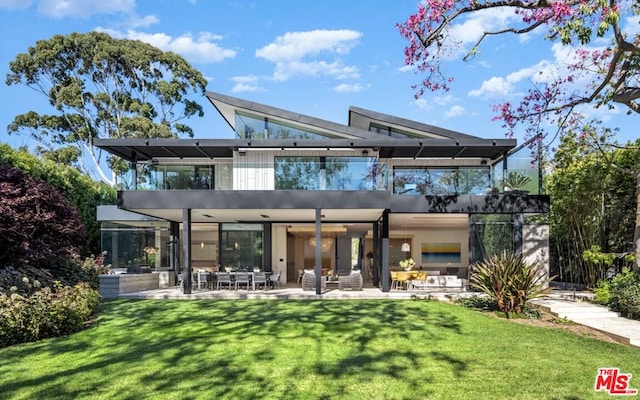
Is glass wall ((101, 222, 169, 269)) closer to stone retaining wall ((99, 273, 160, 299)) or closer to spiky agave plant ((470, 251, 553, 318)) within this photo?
stone retaining wall ((99, 273, 160, 299))

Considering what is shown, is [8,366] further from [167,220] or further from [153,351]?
[167,220]

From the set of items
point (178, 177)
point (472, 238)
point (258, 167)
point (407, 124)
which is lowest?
point (472, 238)

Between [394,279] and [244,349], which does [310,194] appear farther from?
[244,349]

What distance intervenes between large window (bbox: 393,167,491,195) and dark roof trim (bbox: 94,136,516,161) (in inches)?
36.6

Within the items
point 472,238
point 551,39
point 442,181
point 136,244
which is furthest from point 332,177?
point 136,244

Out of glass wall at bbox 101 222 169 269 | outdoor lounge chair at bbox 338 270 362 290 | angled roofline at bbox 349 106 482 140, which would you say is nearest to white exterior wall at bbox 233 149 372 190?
angled roofline at bbox 349 106 482 140

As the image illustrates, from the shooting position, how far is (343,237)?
20375 millimetres

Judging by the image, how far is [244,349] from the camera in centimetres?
727

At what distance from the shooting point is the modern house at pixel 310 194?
14.7m

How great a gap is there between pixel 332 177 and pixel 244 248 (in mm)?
6224

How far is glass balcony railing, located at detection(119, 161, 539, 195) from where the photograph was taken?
48.6 feet

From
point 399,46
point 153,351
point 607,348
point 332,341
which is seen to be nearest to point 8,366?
point 153,351

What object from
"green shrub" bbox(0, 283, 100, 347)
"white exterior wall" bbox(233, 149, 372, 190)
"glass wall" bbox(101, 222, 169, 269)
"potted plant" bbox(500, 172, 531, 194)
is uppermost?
"white exterior wall" bbox(233, 149, 372, 190)

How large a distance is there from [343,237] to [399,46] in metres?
12.4
